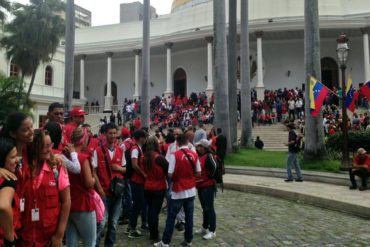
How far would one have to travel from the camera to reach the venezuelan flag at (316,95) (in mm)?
9977

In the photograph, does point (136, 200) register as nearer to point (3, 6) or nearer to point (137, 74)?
point (3, 6)

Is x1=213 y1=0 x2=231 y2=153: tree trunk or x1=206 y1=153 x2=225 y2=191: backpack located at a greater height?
x1=213 y1=0 x2=231 y2=153: tree trunk

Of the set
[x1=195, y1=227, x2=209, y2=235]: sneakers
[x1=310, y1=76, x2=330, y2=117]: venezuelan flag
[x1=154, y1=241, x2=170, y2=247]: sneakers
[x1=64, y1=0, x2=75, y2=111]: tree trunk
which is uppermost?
[x1=64, y1=0, x2=75, y2=111]: tree trunk

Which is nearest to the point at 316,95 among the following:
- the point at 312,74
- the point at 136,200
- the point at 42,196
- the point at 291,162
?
the point at 312,74

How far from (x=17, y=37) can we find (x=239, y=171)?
1928 cm

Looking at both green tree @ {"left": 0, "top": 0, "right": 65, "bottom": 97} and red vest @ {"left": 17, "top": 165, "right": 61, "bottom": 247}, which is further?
green tree @ {"left": 0, "top": 0, "right": 65, "bottom": 97}

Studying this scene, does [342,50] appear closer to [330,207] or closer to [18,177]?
[330,207]

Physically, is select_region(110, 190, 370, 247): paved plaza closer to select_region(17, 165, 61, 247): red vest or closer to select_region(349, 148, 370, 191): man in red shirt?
select_region(349, 148, 370, 191): man in red shirt

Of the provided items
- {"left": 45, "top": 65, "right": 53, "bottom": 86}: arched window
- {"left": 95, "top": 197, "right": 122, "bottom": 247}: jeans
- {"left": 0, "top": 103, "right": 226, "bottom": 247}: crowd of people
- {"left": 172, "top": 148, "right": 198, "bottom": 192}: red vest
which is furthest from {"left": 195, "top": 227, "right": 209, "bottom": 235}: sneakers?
{"left": 45, "top": 65, "right": 53, "bottom": 86}: arched window

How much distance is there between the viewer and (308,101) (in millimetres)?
10820

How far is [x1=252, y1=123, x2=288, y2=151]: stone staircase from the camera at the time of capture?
1680cm

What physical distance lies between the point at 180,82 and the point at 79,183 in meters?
28.9

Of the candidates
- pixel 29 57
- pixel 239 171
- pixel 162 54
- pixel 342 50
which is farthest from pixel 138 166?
pixel 162 54

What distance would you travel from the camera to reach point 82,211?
3.03m
